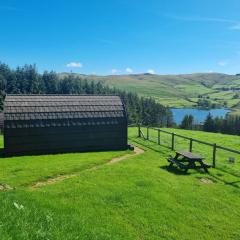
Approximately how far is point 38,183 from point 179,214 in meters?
6.96

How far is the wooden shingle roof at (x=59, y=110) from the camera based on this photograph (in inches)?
941

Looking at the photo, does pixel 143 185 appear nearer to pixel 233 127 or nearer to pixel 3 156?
pixel 3 156

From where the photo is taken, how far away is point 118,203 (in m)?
12.1

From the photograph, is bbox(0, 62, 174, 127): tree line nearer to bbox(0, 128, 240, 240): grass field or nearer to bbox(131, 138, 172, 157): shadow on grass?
bbox(131, 138, 172, 157): shadow on grass

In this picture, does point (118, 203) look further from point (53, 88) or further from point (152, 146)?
point (53, 88)

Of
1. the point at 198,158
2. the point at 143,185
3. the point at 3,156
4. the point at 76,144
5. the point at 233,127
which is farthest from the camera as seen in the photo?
the point at 233,127

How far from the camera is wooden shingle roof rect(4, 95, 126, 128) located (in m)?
23.9

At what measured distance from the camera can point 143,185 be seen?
14453 millimetres

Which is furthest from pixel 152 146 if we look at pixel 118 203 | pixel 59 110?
pixel 118 203

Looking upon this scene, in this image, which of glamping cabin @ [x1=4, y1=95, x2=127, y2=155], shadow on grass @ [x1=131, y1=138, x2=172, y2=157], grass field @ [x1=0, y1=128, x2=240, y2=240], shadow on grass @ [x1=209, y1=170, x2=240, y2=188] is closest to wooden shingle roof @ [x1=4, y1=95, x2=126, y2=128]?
glamping cabin @ [x1=4, y1=95, x2=127, y2=155]

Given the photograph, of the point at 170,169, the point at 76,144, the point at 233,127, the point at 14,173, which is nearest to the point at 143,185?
the point at 170,169

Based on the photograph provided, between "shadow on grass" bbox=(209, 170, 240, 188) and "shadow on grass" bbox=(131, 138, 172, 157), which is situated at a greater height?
"shadow on grass" bbox=(131, 138, 172, 157)

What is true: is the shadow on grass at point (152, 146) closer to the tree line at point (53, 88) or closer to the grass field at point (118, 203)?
the grass field at point (118, 203)

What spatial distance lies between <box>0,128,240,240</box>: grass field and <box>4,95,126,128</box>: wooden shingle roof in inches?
218
